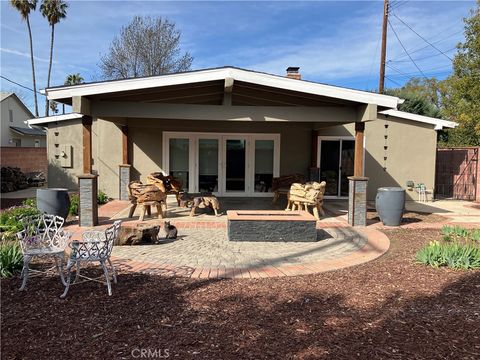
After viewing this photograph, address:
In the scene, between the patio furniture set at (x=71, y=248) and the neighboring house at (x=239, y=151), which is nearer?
the patio furniture set at (x=71, y=248)

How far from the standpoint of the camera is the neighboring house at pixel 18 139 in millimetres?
20953

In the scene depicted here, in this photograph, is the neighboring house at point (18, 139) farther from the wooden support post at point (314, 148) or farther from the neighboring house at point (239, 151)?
the wooden support post at point (314, 148)

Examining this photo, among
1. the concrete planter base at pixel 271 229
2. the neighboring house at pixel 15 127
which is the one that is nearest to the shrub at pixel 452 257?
the concrete planter base at pixel 271 229

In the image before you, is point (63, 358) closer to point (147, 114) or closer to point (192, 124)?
point (147, 114)

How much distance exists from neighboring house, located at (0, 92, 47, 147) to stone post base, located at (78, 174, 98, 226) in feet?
81.0

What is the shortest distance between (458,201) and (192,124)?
9.90 m

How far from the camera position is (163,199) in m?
8.93

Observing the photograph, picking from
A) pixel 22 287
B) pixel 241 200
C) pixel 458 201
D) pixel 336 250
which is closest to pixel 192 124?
pixel 241 200

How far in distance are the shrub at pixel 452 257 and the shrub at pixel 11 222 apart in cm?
672

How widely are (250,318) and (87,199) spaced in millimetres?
5366

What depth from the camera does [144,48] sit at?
1053 inches

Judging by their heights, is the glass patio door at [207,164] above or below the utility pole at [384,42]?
below

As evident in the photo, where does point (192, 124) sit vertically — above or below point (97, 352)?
above

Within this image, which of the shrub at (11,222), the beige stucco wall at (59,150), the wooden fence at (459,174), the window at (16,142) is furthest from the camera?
the window at (16,142)
